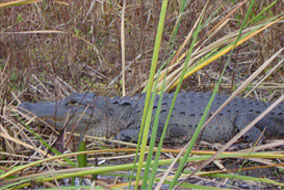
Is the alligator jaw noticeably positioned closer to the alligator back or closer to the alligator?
the alligator

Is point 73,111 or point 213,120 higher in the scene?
point 73,111

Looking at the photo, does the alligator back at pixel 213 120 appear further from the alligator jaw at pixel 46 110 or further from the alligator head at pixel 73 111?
the alligator jaw at pixel 46 110

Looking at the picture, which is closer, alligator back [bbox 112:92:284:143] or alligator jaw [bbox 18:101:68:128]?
alligator jaw [bbox 18:101:68:128]

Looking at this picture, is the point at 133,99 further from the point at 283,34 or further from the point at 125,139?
the point at 283,34

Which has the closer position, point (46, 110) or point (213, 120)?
point (46, 110)

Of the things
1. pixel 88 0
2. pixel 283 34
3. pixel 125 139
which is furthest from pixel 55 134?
pixel 283 34

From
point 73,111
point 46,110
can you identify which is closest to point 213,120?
point 73,111

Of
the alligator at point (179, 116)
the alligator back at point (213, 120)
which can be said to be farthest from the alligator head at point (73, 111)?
the alligator back at point (213, 120)

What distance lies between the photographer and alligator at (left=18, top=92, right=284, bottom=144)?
3252mm

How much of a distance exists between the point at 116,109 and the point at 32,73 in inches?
33.6

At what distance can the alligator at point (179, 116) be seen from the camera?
10.7 ft

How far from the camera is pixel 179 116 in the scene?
3404 millimetres

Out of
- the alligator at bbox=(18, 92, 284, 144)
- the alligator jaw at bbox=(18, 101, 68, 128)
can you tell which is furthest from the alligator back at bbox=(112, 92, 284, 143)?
the alligator jaw at bbox=(18, 101, 68, 128)

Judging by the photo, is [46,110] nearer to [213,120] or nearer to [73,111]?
[73,111]
